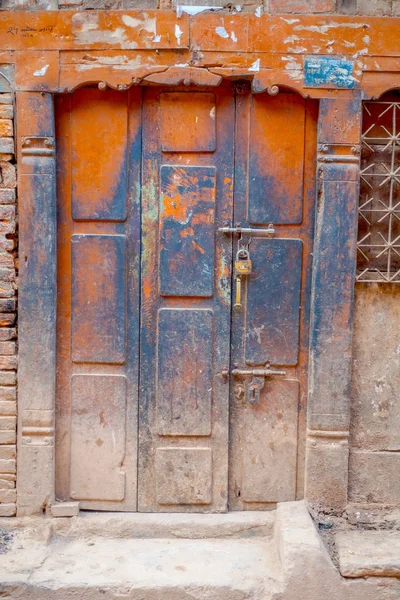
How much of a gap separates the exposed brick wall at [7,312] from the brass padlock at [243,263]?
1292 millimetres

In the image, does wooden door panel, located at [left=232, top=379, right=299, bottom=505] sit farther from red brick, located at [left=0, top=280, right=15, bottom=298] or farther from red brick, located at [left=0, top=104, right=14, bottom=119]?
red brick, located at [left=0, top=104, right=14, bottom=119]

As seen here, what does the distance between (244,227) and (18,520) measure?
215 cm

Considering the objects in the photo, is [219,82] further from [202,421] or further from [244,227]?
[202,421]

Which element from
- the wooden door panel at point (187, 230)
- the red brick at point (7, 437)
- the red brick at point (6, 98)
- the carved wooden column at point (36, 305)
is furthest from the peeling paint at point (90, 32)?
the red brick at point (7, 437)

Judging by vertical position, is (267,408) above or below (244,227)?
below

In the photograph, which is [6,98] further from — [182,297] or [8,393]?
[8,393]

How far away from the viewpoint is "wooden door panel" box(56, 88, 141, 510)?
12.9 feet

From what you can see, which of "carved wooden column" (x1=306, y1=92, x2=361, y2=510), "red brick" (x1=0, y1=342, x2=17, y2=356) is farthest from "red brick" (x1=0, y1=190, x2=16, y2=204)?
"carved wooden column" (x1=306, y1=92, x2=361, y2=510)

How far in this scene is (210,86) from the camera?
12.6 ft

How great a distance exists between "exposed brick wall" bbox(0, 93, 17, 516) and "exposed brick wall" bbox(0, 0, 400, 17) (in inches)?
21.5

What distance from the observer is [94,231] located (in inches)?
157

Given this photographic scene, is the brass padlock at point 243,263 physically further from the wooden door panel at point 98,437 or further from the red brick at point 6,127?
the red brick at point 6,127

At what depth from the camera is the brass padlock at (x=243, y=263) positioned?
12.8 ft

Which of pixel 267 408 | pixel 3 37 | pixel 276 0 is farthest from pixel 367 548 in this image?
pixel 3 37
